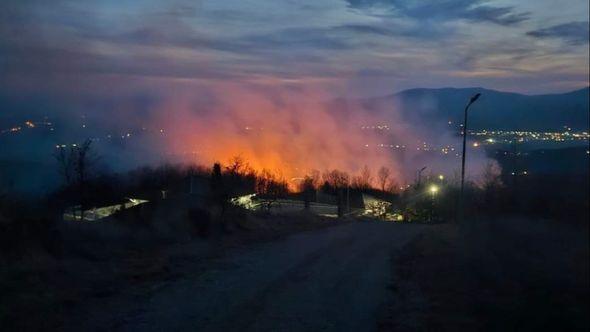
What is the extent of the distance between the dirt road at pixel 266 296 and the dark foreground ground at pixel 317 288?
2cm

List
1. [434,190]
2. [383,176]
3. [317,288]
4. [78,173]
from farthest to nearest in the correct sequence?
[383,176] < [434,190] < [78,173] < [317,288]

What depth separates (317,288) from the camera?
41.0 feet

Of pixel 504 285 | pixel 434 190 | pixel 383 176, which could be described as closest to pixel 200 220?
pixel 504 285

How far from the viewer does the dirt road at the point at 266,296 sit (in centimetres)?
960

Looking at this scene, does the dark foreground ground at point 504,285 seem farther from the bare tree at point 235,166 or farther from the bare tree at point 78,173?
the bare tree at point 78,173

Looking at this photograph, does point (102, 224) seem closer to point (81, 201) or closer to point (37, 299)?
point (37, 299)

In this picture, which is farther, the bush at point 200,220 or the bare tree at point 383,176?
the bare tree at point 383,176

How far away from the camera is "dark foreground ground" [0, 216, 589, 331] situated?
8320 millimetres

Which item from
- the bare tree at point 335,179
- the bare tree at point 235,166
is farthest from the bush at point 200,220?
the bare tree at point 335,179

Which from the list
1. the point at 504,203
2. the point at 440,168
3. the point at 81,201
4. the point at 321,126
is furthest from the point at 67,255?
the point at 321,126

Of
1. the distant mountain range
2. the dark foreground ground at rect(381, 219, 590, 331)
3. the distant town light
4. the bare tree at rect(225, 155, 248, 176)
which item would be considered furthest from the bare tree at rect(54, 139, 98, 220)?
the dark foreground ground at rect(381, 219, 590, 331)

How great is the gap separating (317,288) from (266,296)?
1.38 m

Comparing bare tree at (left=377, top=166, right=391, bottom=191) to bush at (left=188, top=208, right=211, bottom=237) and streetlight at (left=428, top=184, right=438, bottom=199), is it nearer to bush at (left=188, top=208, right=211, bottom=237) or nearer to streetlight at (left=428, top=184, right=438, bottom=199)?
streetlight at (left=428, top=184, right=438, bottom=199)

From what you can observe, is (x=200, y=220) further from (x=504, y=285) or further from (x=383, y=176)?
(x=383, y=176)
